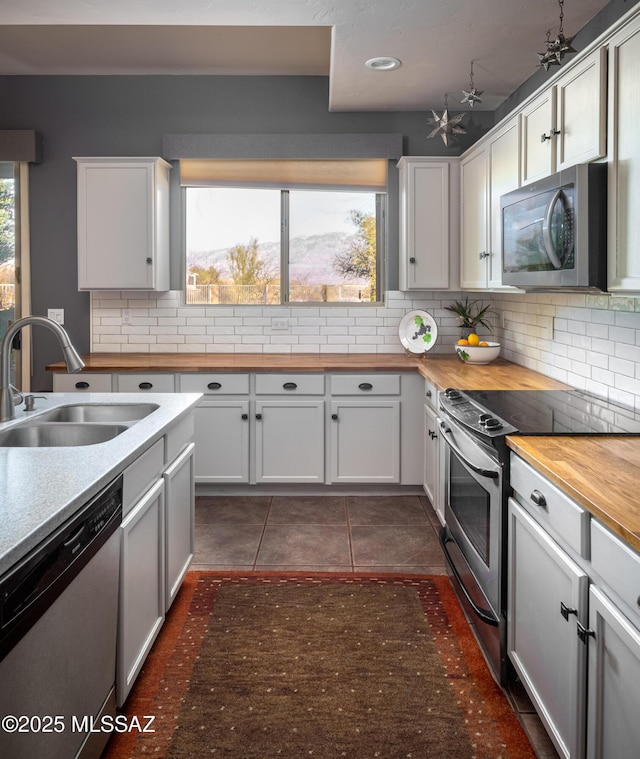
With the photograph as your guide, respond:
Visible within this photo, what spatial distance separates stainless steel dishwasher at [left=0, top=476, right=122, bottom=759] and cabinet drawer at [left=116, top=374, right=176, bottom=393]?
7.63 ft

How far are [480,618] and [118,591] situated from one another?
4.12 ft

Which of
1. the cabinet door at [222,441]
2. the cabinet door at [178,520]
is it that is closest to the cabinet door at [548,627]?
the cabinet door at [178,520]

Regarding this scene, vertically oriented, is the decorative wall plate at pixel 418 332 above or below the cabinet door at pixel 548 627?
above

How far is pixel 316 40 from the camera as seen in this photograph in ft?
12.9

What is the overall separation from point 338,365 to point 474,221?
1215mm

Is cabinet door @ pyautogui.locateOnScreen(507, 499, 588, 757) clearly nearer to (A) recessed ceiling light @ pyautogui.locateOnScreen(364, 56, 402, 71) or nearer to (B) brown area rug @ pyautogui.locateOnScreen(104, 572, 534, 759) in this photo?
(B) brown area rug @ pyautogui.locateOnScreen(104, 572, 534, 759)

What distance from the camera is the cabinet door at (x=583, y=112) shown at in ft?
7.09

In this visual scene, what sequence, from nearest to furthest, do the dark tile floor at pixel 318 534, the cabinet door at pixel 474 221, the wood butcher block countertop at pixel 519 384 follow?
1. the wood butcher block countertop at pixel 519 384
2. the dark tile floor at pixel 318 534
3. the cabinet door at pixel 474 221

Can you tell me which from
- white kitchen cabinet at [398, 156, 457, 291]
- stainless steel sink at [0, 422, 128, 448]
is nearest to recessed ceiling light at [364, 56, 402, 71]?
white kitchen cabinet at [398, 156, 457, 291]

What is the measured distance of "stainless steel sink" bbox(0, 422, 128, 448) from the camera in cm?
225

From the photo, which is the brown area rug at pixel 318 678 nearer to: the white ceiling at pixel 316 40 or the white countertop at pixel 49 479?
the white countertop at pixel 49 479

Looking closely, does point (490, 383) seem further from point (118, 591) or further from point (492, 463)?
point (118, 591)

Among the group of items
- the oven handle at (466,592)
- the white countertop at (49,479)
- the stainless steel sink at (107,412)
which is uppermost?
the stainless steel sink at (107,412)

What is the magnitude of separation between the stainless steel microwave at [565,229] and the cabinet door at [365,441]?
1518 mm
